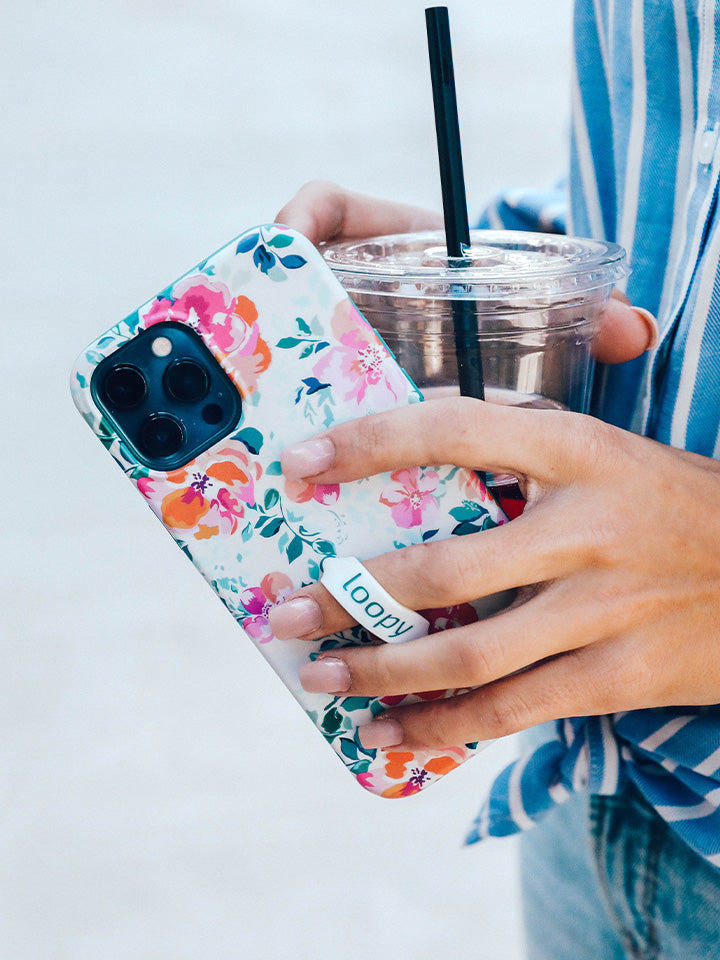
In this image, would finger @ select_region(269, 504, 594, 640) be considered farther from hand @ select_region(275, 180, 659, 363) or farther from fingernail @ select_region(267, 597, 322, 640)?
hand @ select_region(275, 180, 659, 363)

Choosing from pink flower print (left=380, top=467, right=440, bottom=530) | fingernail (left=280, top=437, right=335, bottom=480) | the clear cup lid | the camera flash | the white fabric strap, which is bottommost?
the white fabric strap

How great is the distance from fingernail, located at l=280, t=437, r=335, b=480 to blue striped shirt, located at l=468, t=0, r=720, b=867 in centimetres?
22

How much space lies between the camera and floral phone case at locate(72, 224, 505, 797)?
15.2 inches

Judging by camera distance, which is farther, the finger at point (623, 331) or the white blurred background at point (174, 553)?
the white blurred background at point (174, 553)

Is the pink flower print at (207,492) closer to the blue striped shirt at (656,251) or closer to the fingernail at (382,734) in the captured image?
the fingernail at (382,734)

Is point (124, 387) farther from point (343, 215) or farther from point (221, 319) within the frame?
point (343, 215)

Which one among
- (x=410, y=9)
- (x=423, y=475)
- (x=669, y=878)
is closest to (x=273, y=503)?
(x=423, y=475)

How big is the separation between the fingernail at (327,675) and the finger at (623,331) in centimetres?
23

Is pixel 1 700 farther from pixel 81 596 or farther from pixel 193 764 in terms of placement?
pixel 193 764

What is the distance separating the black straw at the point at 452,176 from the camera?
40cm

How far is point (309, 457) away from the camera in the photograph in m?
0.38

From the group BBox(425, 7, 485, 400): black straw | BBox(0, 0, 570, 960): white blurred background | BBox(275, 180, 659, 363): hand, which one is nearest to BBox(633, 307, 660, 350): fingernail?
BBox(275, 180, 659, 363): hand

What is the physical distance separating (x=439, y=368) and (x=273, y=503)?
0.11 meters

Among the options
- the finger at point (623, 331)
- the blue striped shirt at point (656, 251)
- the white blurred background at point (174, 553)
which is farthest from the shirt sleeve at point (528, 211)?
the white blurred background at point (174, 553)
